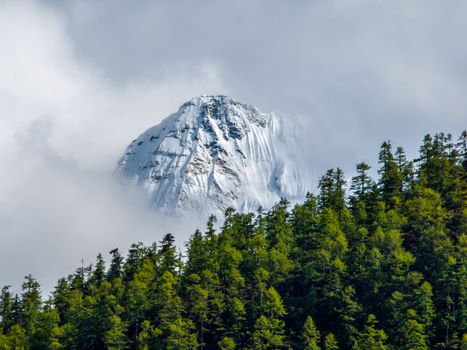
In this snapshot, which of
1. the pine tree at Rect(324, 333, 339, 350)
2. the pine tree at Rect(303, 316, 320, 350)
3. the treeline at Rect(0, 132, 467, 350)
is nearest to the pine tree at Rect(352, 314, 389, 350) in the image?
the treeline at Rect(0, 132, 467, 350)

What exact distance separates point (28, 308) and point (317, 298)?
63665 mm

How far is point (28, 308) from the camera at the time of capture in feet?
Result: 461

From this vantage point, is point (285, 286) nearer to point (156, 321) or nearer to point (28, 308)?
point (156, 321)

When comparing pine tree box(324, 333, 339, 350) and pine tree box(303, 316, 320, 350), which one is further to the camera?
pine tree box(303, 316, 320, 350)

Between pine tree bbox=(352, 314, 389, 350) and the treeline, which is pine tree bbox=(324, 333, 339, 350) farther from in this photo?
pine tree bbox=(352, 314, 389, 350)

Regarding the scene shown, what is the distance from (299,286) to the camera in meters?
125

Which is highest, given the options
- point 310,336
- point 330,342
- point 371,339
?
point 310,336

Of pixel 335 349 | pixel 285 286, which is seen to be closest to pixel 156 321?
pixel 285 286

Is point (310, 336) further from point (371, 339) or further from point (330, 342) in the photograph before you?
point (371, 339)

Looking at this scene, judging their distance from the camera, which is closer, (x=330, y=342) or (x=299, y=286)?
(x=330, y=342)

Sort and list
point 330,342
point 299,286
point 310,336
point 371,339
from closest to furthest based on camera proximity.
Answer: point 371,339
point 330,342
point 310,336
point 299,286

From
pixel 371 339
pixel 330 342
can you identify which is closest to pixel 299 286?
pixel 330 342

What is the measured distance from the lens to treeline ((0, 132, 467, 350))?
10956cm

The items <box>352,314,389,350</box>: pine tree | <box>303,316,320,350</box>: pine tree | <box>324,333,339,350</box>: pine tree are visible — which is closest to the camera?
<box>352,314,389,350</box>: pine tree
